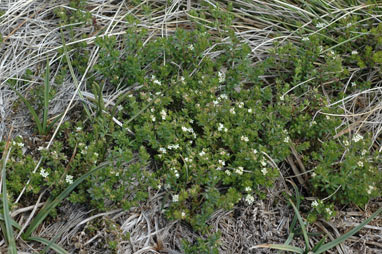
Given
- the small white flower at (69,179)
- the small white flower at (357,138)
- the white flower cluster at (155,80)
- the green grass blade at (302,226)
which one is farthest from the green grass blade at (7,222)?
the small white flower at (357,138)

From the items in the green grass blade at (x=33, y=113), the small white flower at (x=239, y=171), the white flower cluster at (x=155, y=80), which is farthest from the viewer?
the white flower cluster at (x=155, y=80)

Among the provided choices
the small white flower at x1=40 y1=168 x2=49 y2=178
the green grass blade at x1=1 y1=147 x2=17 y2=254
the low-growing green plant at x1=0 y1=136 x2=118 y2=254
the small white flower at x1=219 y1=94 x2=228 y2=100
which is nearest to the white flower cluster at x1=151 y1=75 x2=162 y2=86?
the small white flower at x1=219 y1=94 x2=228 y2=100

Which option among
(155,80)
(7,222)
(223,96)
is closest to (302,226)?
(223,96)

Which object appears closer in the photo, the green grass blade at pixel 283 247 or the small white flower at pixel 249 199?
the green grass blade at pixel 283 247

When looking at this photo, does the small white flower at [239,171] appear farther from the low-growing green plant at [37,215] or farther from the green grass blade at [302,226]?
the low-growing green plant at [37,215]

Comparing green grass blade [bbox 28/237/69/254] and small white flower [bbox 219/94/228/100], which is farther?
small white flower [bbox 219/94/228/100]

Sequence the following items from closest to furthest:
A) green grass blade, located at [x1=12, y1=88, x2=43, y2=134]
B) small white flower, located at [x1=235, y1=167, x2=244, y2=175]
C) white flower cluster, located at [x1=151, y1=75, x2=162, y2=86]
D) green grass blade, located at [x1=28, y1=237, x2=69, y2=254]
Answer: green grass blade, located at [x1=28, y1=237, x2=69, y2=254] → small white flower, located at [x1=235, y1=167, x2=244, y2=175] → green grass blade, located at [x1=12, y1=88, x2=43, y2=134] → white flower cluster, located at [x1=151, y1=75, x2=162, y2=86]

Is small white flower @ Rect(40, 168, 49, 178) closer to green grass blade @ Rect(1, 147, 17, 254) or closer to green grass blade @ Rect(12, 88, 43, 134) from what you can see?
green grass blade @ Rect(1, 147, 17, 254)

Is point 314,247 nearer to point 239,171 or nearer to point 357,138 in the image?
point 239,171

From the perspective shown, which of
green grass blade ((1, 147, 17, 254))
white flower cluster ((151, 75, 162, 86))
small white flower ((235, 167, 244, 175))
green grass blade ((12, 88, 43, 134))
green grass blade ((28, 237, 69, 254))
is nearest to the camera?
green grass blade ((1, 147, 17, 254))

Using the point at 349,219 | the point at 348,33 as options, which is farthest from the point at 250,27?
the point at 349,219

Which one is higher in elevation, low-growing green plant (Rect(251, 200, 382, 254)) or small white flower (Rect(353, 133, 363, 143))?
small white flower (Rect(353, 133, 363, 143))

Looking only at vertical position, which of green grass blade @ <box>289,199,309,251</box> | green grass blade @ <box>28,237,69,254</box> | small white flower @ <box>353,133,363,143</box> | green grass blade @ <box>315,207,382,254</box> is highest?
small white flower @ <box>353,133,363,143</box>
